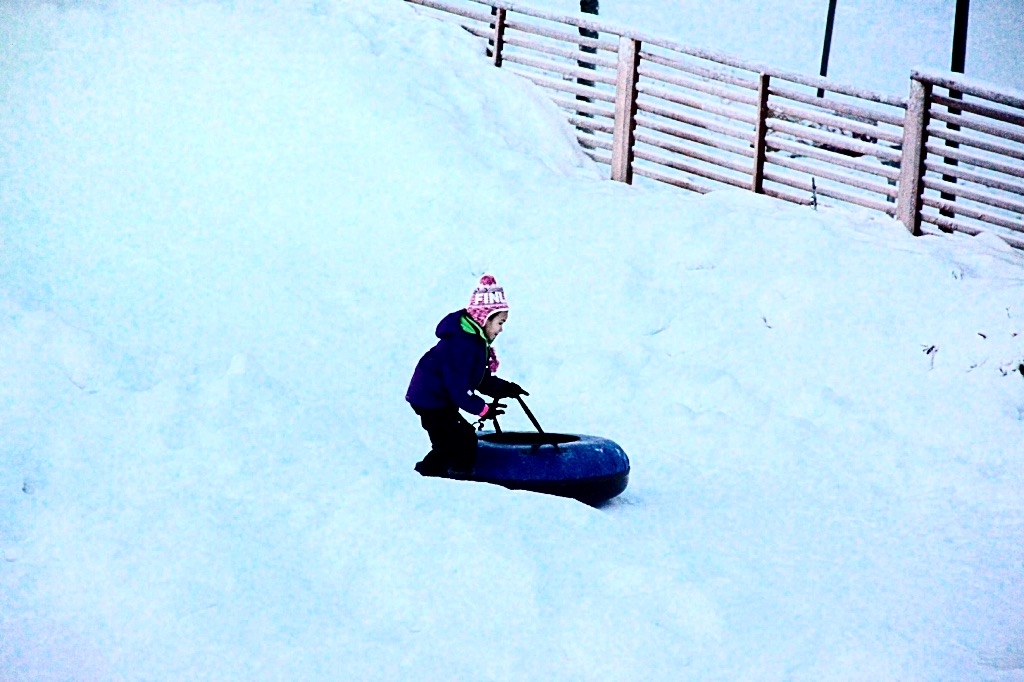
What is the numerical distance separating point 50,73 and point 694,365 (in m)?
7.61

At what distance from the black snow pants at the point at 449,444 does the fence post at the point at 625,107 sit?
6552mm

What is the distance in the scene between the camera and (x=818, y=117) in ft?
36.1

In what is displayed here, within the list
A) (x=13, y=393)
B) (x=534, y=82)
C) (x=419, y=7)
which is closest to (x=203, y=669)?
(x=13, y=393)

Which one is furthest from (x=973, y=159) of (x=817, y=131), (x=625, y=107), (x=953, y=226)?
(x=625, y=107)

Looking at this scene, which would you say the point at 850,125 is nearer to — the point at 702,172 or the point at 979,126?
the point at 979,126

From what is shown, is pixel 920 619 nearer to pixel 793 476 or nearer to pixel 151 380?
pixel 793 476

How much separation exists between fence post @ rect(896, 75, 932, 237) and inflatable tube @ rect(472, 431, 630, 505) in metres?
5.86

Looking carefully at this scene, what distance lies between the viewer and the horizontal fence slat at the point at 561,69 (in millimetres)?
12477

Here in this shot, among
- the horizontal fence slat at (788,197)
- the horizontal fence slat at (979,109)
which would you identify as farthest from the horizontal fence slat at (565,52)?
the horizontal fence slat at (979,109)

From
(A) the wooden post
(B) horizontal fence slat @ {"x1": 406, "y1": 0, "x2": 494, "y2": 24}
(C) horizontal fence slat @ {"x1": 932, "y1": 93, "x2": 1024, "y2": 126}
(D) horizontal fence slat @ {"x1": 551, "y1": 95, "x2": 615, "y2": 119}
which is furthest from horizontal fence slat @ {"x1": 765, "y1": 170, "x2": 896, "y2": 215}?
(B) horizontal fence slat @ {"x1": 406, "y1": 0, "x2": 494, "y2": 24}

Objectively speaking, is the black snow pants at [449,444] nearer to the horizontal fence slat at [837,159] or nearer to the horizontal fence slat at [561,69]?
the horizontal fence slat at [837,159]

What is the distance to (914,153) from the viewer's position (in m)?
10.5

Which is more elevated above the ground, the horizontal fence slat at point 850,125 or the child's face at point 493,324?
the horizontal fence slat at point 850,125

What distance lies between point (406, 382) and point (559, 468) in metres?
2.53
